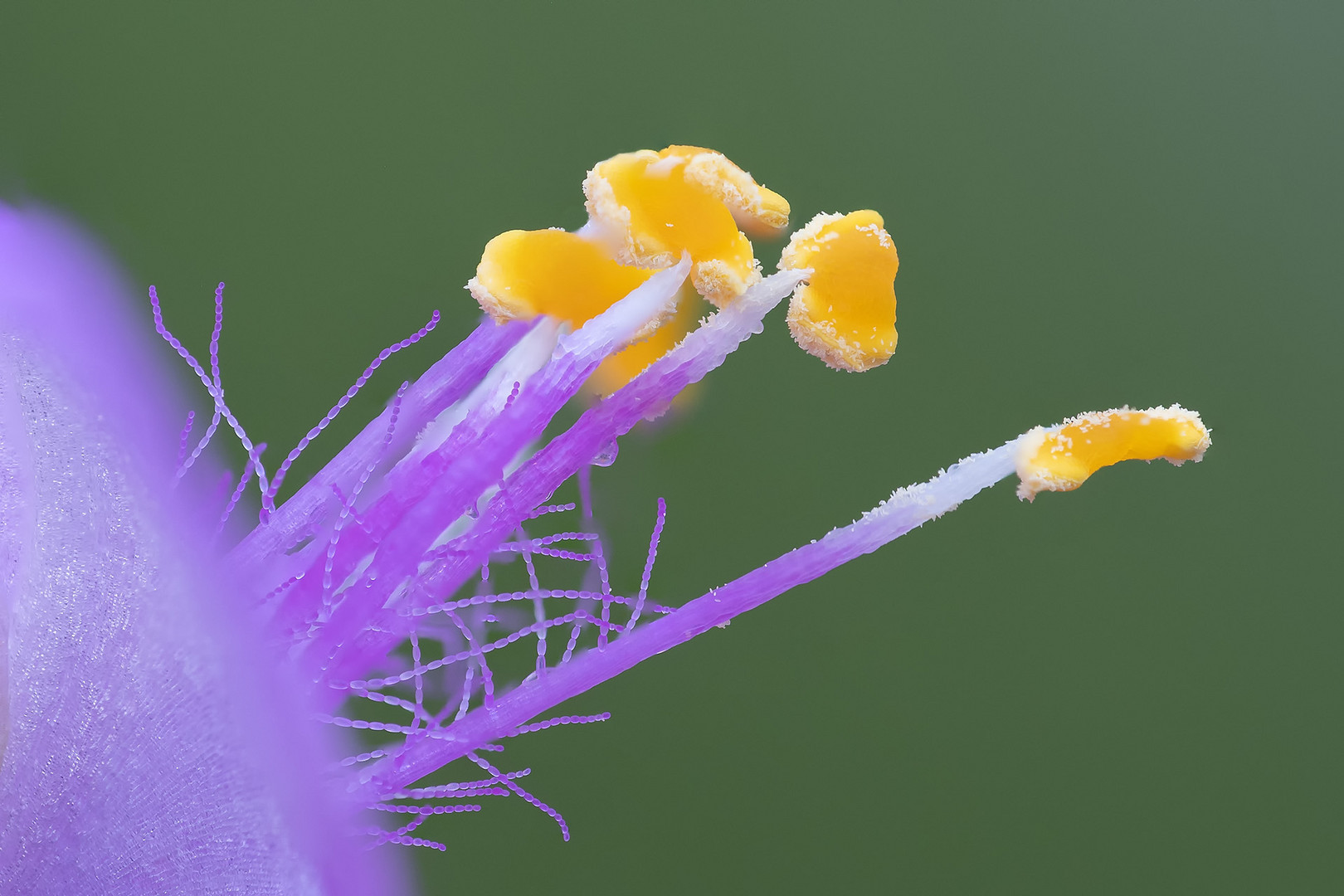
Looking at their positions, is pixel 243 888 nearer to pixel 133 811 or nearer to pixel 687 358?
pixel 133 811

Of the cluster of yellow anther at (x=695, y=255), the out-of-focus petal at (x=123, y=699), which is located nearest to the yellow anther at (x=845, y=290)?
the cluster of yellow anther at (x=695, y=255)

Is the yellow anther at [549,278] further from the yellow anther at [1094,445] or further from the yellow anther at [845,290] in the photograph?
the yellow anther at [1094,445]

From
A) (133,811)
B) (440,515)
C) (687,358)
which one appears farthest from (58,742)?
(687,358)

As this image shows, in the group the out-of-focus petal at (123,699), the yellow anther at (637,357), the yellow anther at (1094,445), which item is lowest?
the out-of-focus petal at (123,699)

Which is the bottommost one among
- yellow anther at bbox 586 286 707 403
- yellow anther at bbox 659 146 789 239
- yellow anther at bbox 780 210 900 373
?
yellow anther at bbox 586 286 707 403

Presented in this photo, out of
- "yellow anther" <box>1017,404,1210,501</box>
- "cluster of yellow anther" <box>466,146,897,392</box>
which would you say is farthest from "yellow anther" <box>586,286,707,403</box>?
"yellow anther" <box>1017,404,1210,501</box>

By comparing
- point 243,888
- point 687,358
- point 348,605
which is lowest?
point 243,888

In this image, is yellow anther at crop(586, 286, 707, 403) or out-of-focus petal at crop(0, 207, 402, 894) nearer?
out-of-focus petal at crop(0, 207, 402, 894)

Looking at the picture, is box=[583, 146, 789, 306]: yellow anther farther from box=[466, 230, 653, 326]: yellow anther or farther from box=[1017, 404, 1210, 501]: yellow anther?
box=[1017, 404, 1210, 501]: yellow anther
